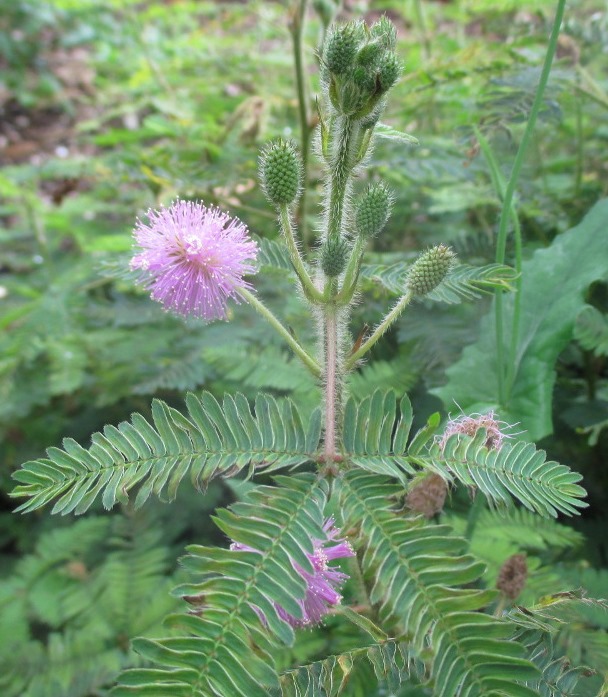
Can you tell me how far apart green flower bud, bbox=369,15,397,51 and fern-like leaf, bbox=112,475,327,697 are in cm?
63

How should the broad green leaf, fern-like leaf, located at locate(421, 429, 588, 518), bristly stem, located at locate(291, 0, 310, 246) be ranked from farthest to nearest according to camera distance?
bristly stem, located at locate(291, 0, 310, 246) → the broad green leaf → fern-like leaf, located at locate(421, 429, 588, 518)

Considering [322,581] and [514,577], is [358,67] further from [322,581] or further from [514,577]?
[514,577]

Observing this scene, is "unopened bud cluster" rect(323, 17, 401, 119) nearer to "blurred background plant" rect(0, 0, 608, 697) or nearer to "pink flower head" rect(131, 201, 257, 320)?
"blurred background plant" rect(0, 0, 608, 697)

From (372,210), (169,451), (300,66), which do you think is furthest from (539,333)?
(300,66)

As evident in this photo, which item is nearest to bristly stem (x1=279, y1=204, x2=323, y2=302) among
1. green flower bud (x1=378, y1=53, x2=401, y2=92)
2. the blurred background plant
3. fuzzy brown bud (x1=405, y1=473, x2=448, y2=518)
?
the blurred background plant

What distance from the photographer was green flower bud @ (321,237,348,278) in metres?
0.95

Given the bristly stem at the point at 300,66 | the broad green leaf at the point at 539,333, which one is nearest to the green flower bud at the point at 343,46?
the broad green leaf at the point at 539,333

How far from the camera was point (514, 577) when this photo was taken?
116cm

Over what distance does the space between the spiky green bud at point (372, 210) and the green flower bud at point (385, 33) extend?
7.8 inches

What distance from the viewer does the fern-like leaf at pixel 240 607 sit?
68 centimetres

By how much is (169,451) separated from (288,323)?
0.72m

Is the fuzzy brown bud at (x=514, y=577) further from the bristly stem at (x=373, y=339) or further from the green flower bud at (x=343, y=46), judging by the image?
the green flower bud at (x=343, y=46)

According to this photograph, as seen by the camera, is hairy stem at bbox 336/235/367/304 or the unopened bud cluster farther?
hairy stem at bbox 336/235/367/304

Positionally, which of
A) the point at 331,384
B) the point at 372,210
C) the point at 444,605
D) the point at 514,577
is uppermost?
the point at 372,210
